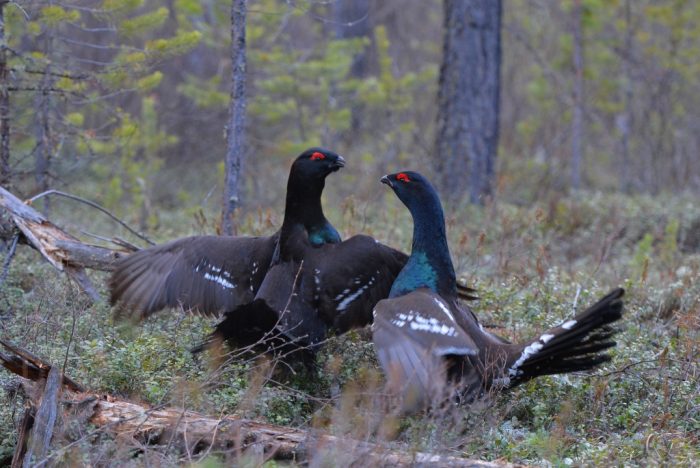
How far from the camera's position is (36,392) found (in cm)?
479

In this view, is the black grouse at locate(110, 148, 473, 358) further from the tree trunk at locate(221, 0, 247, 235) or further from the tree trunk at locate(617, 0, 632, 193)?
the tree trunk at locate(617, 0, 632, 193)

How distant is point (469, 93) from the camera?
Result: 12.7 m

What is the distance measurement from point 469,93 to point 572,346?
8.11m

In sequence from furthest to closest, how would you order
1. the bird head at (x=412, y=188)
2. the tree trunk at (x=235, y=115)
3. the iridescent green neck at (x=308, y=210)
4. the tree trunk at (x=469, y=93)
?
the tree trunk at (x=469, y=93) < the tree trunk at (x=235, y=115) < the iridescent green neck at (x=308, y=210) < the bird head at (x=412, y=188)

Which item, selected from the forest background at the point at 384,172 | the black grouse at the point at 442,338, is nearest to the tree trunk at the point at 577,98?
the forest background at the point at 384,172

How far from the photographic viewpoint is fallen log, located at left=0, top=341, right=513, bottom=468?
13.8 feet

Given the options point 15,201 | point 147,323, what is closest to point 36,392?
point 147,323

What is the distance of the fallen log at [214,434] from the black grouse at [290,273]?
51.0 inches

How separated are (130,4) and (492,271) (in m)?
4.51

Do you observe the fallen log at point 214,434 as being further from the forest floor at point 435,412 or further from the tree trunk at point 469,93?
the tree trunk at point 469,93

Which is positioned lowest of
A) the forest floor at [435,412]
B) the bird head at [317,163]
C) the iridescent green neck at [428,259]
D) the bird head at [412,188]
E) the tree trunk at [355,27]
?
the forest floor at [435,412]

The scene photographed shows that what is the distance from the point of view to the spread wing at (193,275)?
20.6 ft

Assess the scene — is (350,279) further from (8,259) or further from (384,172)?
A: (384,172)

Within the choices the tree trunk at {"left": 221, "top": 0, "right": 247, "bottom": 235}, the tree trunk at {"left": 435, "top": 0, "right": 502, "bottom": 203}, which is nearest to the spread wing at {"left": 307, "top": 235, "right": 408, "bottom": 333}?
the tree trunk at {"left": 221, "top": 0, "right": 247, "bottom": 235}
